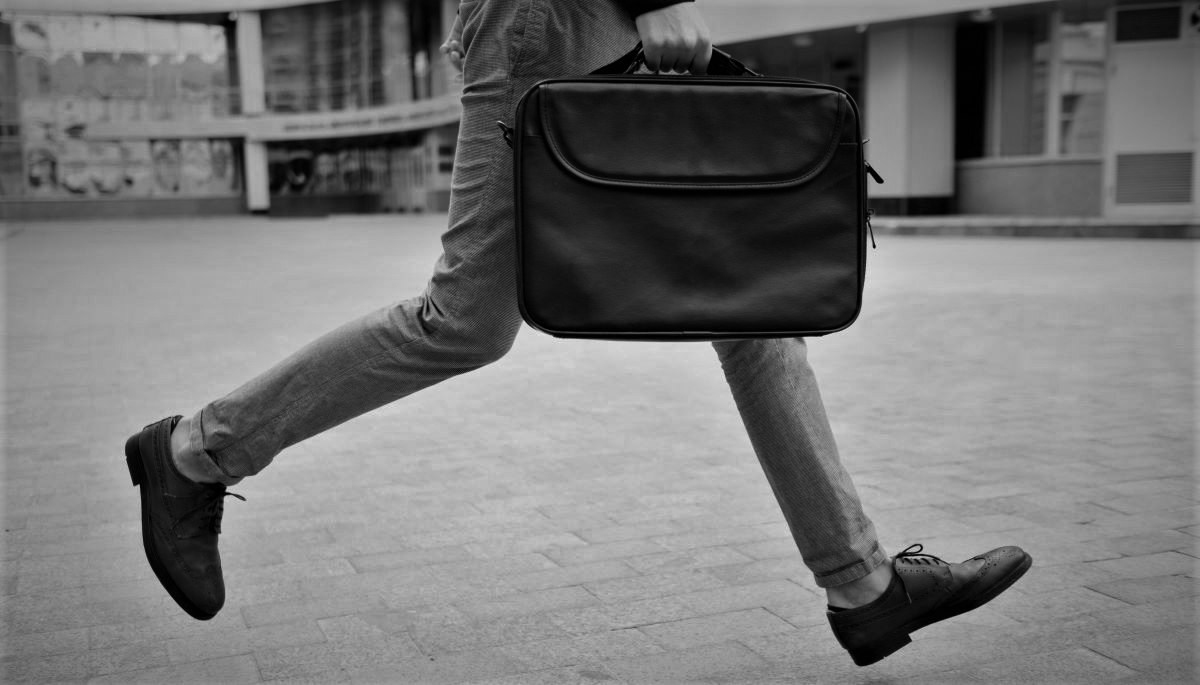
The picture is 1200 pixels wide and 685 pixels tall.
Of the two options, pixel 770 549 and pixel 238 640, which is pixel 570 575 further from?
pixel 238 640

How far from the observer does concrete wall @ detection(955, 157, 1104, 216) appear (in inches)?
864

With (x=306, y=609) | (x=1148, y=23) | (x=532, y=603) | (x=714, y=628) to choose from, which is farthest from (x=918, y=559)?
(x=1148, y=23)

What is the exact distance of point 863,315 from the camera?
8.34m


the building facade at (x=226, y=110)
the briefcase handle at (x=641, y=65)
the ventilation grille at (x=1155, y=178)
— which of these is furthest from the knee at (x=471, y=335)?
the building facade at (x=226, y=110)

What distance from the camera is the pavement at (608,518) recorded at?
2.28 m

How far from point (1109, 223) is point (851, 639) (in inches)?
692

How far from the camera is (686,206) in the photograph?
1.86 m

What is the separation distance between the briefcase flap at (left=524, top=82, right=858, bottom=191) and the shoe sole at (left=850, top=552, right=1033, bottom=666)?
34.4 inches

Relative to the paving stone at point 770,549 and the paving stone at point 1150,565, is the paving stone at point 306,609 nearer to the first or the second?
the paving stone at point 770,549

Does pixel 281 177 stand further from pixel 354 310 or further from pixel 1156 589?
pixel 1156 589

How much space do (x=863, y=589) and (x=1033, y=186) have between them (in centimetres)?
2230

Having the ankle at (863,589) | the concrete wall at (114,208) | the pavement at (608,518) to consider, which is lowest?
the concrete wall at (114,208)

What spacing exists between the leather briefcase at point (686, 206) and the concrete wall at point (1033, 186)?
2187 centimetres

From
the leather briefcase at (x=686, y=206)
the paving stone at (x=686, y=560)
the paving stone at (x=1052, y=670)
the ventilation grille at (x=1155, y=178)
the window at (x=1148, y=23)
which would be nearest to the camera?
the leather briefcase at (x=686, y=206)
